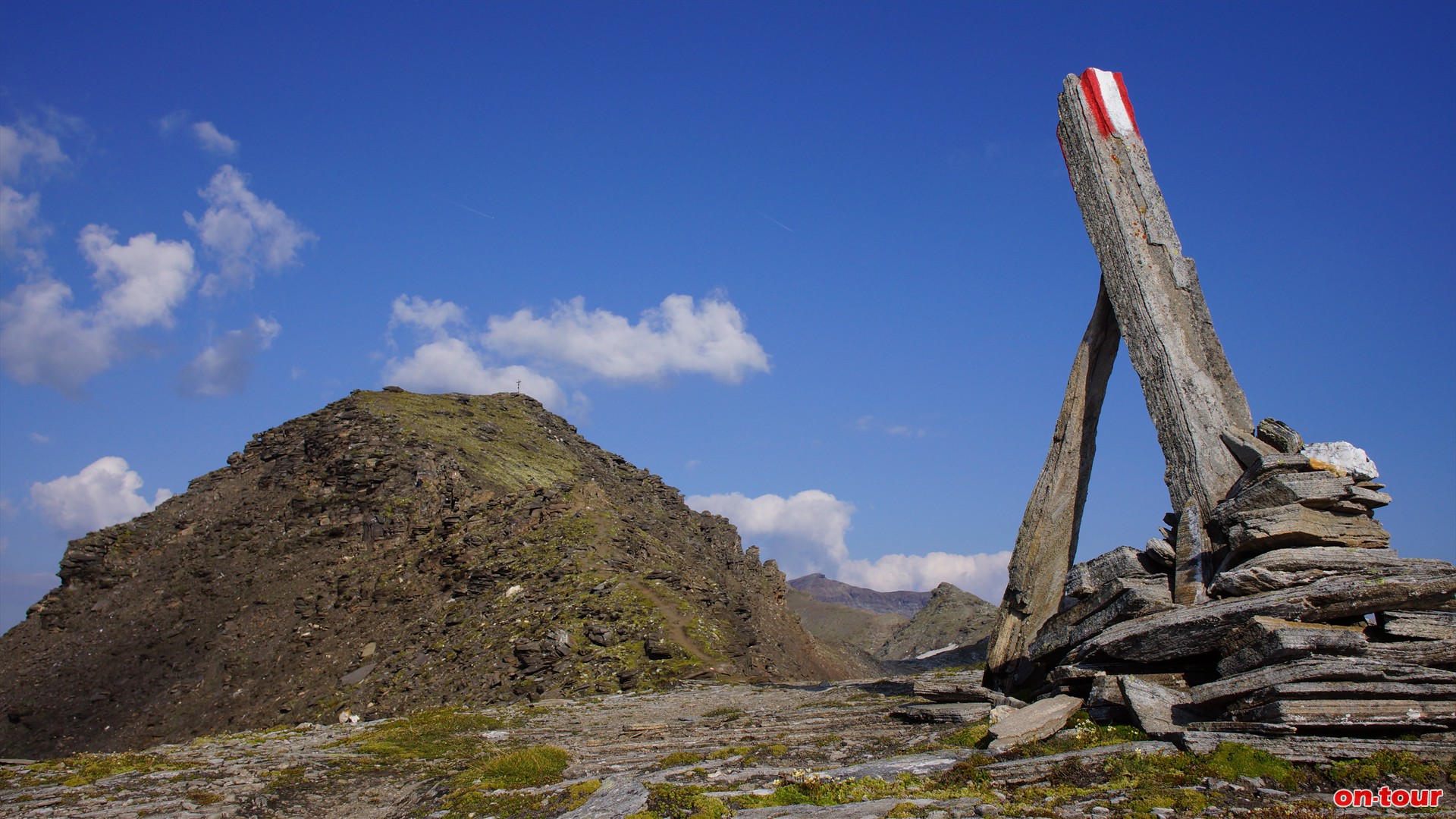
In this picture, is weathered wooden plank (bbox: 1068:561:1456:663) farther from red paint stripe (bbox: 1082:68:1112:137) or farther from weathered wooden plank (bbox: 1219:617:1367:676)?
red paint stripe (bbox: 1082:68:1112:137)

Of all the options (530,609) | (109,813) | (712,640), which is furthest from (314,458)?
(109,813)

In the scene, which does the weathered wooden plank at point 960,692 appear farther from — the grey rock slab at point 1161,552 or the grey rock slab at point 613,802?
the grey rock slab at point 613,802

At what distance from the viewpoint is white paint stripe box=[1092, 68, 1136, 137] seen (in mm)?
14570

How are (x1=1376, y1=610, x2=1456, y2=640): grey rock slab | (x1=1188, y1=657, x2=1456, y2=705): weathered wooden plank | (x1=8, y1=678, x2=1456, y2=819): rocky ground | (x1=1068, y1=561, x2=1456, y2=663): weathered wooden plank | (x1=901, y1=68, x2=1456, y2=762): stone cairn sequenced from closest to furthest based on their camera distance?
(x1=8, y1=678, x2=1456, y2=819): rocky ground < (x1=1188, y1=657, x2=1456, y2=705): weathered wooden plank < (x1=901, y1=68, x2=1456, y2=762): stone cairn < (x1=1376, y1=610, x2=1456, y2=640): grey rock slab < (x1=1068, y1=561, x2=1456, y2=663): weathered wooden plank

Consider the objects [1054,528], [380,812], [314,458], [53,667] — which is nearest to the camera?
[380,812]

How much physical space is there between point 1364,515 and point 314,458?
54.9 meters

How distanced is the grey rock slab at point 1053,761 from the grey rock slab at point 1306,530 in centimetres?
333

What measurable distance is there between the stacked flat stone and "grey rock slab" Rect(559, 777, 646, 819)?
544 centimetres

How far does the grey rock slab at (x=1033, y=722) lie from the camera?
10.0 meters

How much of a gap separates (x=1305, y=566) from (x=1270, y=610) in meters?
0.96

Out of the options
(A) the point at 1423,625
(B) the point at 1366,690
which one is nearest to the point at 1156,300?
(A) the point at 1423,625

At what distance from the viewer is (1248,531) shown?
10.8 m

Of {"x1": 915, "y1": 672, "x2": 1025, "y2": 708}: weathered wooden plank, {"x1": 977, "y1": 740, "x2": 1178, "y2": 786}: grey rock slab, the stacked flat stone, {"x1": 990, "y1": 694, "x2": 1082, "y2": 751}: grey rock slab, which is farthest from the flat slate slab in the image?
{"x1": 915, "y1": 672, "x2": 1025, "y2": 708}: weathered wooden plank

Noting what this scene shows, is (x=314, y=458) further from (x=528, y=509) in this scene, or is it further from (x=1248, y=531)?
(x=1248, y=531)
